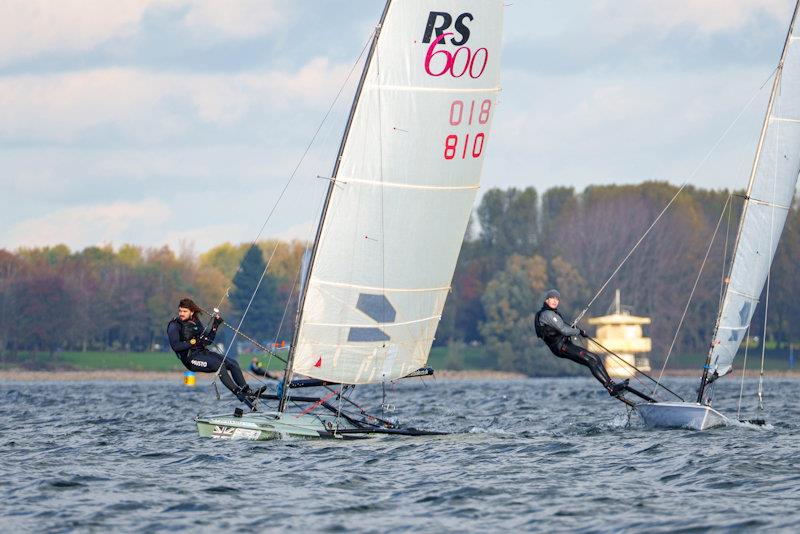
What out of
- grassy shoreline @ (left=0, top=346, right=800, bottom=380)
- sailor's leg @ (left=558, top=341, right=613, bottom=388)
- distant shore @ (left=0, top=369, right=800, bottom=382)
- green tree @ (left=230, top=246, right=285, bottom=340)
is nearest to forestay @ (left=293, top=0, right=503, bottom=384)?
sailor's leg @ (left=558, top=341, right=613, bottom=388)

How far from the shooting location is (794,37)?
2650 centimetres

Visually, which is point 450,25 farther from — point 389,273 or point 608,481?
point 608,481

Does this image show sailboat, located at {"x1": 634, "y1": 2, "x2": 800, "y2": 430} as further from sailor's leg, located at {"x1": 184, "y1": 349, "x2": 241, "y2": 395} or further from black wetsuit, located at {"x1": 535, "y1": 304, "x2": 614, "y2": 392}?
sailor's leg, located at {"x1": 184, "y1": 349, "x2": 241, "y2": 395}

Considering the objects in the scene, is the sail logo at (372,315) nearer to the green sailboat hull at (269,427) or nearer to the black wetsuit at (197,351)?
the green sailboat hull at (269,427)

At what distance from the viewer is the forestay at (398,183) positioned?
75.2 feet

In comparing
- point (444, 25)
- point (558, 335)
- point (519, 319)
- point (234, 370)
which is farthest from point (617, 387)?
point (519, 319)

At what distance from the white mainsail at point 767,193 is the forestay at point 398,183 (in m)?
5.99

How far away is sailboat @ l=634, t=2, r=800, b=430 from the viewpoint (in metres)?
26.5

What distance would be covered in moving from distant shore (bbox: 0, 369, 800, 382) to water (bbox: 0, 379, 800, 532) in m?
70.7

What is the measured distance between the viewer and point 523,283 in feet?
346

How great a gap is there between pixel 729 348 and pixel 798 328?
280ft

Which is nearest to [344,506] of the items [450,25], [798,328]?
[450,25]

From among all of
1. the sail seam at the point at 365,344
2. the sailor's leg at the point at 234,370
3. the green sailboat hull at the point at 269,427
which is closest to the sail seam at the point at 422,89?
the sail seam at the point at 365,344

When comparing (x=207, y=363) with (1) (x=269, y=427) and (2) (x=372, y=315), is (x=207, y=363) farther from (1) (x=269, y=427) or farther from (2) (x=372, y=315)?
(2) (x=372, y=315)
